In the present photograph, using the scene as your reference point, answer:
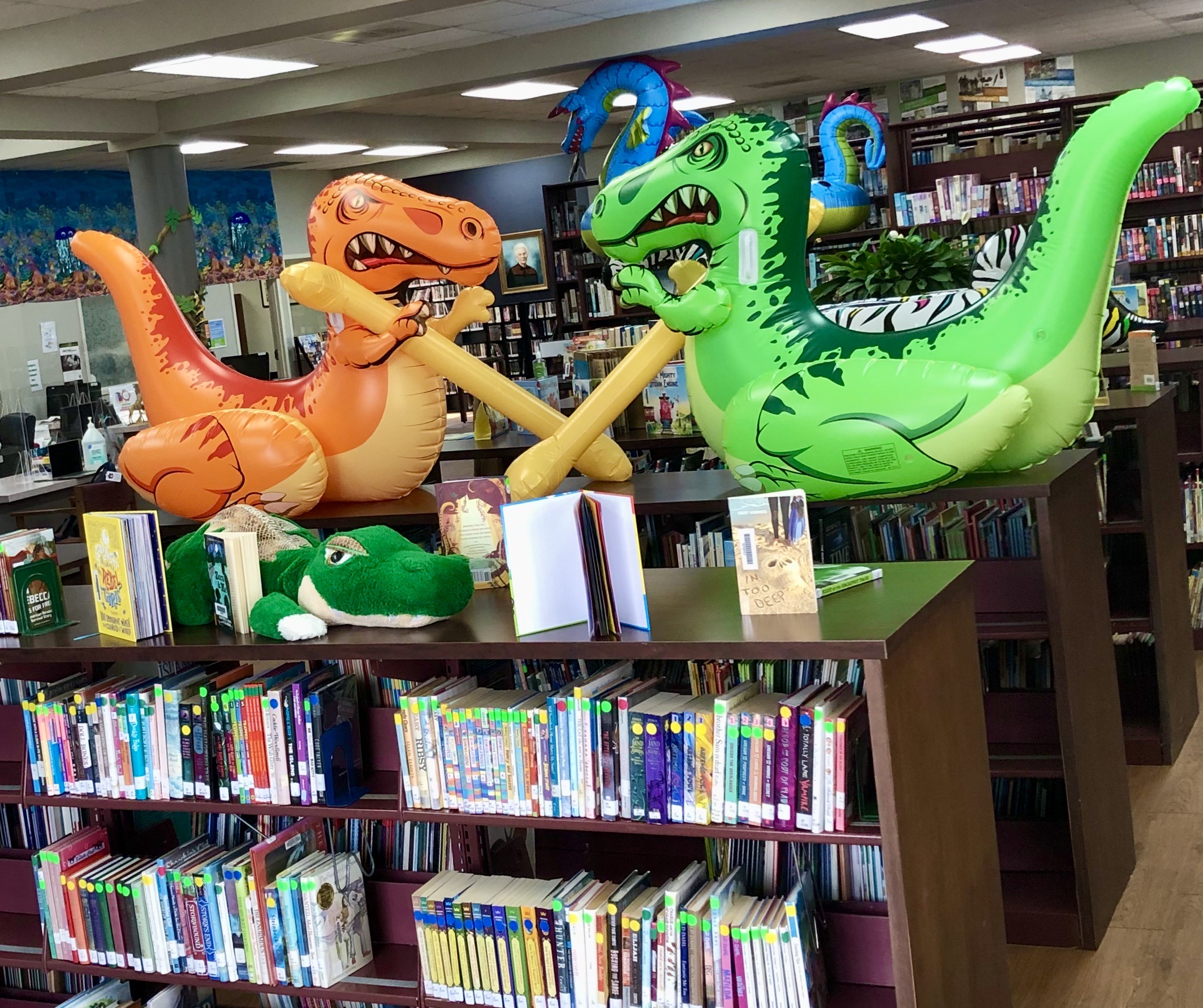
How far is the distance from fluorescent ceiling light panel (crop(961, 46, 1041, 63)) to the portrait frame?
488 centimetres

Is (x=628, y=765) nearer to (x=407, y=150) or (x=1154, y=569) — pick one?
(x=1154, y=569)

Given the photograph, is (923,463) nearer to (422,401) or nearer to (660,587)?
(660,587)

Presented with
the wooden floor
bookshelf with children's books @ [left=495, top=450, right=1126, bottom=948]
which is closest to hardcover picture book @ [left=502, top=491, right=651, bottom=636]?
bookshelf with children's books @ [left=495, top=450, right=1126, bottom=948]

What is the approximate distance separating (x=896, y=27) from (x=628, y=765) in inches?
394

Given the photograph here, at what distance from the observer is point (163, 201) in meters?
10.7

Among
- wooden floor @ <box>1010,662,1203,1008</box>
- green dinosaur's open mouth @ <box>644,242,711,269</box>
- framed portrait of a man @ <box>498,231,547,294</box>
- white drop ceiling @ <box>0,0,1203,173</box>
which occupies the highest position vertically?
white drop ceiling @ <box>0,0,1203,173</box>

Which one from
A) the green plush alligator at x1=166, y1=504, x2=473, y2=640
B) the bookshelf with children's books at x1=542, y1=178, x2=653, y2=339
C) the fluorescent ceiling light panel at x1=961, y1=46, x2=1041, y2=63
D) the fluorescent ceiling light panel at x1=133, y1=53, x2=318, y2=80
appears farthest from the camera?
the fluorescent ceiling light panel at x1=961, y1=46, x2=1041, y2=63

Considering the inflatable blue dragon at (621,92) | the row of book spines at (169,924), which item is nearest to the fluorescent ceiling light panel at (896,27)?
the inflatable blue dragon at (621,92)

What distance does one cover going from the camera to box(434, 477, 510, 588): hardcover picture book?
2840mm

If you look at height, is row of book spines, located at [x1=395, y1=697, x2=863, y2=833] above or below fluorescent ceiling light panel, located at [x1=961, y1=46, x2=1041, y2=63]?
below

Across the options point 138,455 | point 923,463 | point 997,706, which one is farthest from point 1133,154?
point 138,455

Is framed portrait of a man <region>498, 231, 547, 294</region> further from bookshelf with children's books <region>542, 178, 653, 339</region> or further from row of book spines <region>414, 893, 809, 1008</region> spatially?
row of book spines <region>414, 893, 809, 1008</region>

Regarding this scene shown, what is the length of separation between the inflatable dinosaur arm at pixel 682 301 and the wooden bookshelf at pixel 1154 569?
131 centimetres

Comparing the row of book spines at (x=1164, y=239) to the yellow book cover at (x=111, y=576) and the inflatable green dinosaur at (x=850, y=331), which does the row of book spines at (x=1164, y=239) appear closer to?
the inflatable green dinosaur at (x=850, y=331)
